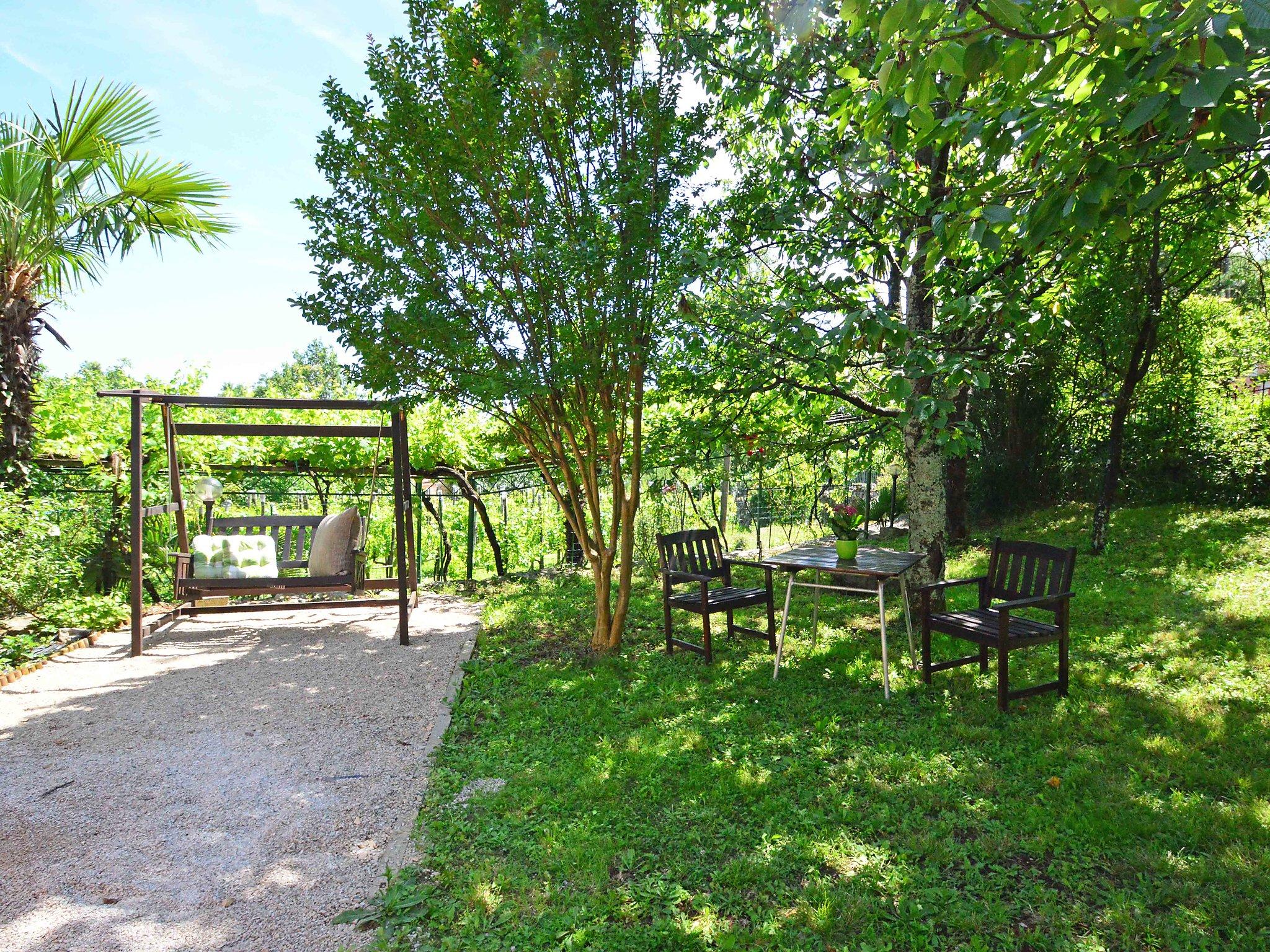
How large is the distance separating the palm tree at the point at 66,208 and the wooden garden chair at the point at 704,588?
5262 mm

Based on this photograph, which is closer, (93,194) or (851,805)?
(851,805)

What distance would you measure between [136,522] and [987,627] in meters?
5.91

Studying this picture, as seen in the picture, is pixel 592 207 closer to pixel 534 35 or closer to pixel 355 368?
pixel 534 35

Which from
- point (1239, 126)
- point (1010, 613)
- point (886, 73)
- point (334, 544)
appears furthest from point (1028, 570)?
point (334, 544)

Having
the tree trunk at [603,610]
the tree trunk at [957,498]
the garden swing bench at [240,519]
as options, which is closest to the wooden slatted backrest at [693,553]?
the tree trunk at [603,610]

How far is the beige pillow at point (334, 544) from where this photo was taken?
5.82 metres

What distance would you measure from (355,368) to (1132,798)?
4.83 meters

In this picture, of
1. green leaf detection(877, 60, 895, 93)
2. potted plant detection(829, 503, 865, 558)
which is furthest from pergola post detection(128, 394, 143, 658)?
green leaf detection(877, 60, 895, 93)

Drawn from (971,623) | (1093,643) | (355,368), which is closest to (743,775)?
(971,623)

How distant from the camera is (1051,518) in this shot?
30.1ft

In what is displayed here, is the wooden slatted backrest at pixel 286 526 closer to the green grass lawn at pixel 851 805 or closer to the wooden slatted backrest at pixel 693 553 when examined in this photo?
the green grass lawn at pixel 851 805

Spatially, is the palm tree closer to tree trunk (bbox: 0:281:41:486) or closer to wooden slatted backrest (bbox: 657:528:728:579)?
tree trunk (bbox: 0:281:41:486)

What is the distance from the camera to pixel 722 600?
474 centimetres

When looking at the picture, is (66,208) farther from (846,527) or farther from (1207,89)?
(1207,89)
